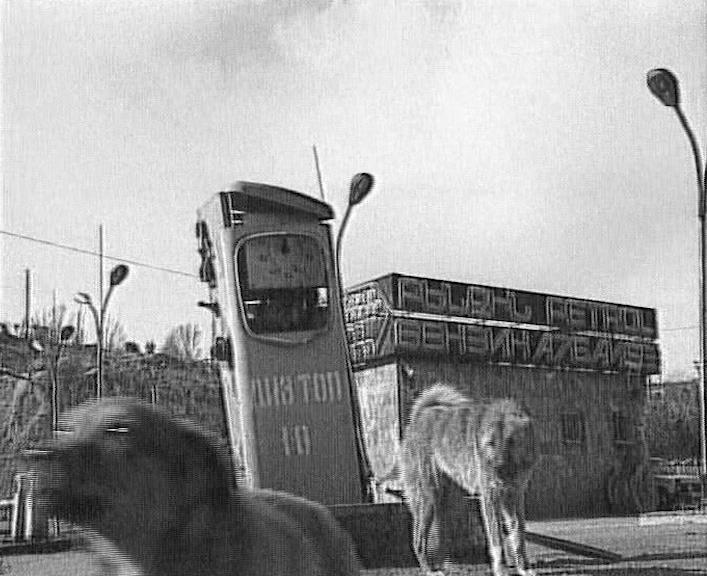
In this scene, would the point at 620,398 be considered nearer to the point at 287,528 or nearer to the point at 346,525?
the point at 346,525

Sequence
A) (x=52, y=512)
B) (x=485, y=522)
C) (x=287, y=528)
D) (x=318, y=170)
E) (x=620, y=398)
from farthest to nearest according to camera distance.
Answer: (x=485, y=522), (x=620, y=398), (x=318, y=170), (x=287, y=528), (x=52, y=512)

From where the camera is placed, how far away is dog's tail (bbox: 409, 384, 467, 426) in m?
1.36

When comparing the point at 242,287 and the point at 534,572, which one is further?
the point at 534,572

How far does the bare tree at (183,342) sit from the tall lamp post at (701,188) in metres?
0.58

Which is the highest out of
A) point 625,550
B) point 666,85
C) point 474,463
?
point 666,85

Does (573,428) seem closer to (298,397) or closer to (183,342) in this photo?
(298,397)

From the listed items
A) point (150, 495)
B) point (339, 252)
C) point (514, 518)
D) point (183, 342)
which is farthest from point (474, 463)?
point (150, 495)

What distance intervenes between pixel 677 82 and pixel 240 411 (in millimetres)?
651

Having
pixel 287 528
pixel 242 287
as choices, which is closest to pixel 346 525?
pixel 242 287

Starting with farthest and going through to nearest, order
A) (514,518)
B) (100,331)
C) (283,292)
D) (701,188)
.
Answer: (514,518), (701,188), (283,292), (100,331)

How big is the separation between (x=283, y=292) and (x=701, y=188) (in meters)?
0.54

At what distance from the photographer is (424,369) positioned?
1.32 m

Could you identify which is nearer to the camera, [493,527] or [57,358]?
[57,358]

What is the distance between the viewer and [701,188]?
4.43ft
